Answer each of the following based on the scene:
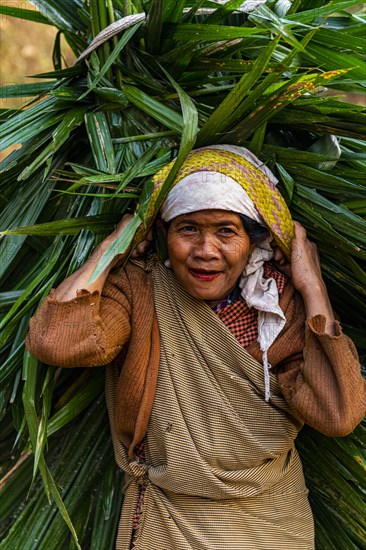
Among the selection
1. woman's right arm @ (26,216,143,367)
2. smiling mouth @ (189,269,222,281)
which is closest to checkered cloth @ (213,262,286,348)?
smiling mouth @ (189,269,222,281)

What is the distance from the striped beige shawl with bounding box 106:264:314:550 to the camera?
6.31 ft

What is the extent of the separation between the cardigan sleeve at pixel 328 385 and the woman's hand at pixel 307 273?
52mm

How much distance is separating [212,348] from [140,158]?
0.49m

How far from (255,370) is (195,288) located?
0.24 metres

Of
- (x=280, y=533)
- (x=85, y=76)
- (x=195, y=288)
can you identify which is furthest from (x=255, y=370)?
(x=85, y=76)

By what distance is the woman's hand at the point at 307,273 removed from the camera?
6.23 feet

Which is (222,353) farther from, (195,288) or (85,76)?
(85,76)

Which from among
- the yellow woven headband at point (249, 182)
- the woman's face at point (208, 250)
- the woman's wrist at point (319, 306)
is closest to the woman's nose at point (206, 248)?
the woman's face at point (208, 250)

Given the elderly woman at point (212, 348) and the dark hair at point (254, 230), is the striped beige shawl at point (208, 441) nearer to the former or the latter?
the elderly woman at point (212, 348)

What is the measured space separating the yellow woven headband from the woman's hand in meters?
0.03

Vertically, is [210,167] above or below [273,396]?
above

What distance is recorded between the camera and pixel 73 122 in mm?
2096

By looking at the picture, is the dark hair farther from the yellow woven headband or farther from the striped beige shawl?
the striped beige shawl

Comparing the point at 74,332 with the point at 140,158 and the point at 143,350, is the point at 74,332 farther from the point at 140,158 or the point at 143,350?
the point at 140,158
